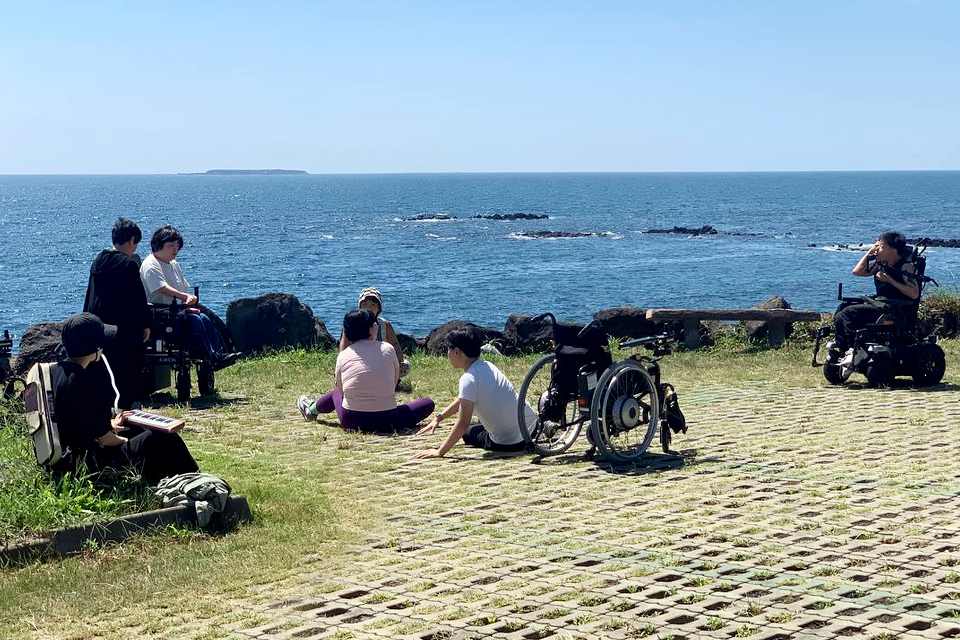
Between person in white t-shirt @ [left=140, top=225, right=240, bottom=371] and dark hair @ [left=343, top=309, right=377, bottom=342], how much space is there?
2.36 metres

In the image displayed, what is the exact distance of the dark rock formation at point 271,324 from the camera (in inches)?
766

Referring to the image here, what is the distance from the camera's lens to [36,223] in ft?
407

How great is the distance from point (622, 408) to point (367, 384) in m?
2.75

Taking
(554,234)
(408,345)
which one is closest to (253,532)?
(408,345)

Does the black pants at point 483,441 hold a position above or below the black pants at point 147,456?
below

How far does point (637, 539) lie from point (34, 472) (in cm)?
402

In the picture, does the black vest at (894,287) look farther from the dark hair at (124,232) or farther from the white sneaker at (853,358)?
the dark hair at (124,232)

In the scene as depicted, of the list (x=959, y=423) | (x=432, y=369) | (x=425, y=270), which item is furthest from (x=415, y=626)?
(x=425, y=270)

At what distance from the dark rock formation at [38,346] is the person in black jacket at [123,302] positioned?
146 inches

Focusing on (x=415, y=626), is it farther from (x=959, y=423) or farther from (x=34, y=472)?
(x=959, y=423)

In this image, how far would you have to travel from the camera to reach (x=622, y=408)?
9.62 meters

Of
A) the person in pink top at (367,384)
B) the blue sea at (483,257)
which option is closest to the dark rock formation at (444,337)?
the person in pink top at (367,384)

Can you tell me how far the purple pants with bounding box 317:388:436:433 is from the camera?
11391 millimetres

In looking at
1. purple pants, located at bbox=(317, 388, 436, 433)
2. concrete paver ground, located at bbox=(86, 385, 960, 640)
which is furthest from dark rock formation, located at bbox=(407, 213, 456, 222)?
concrete paver ground, located at bbox=(86, 385, 960, 640)
